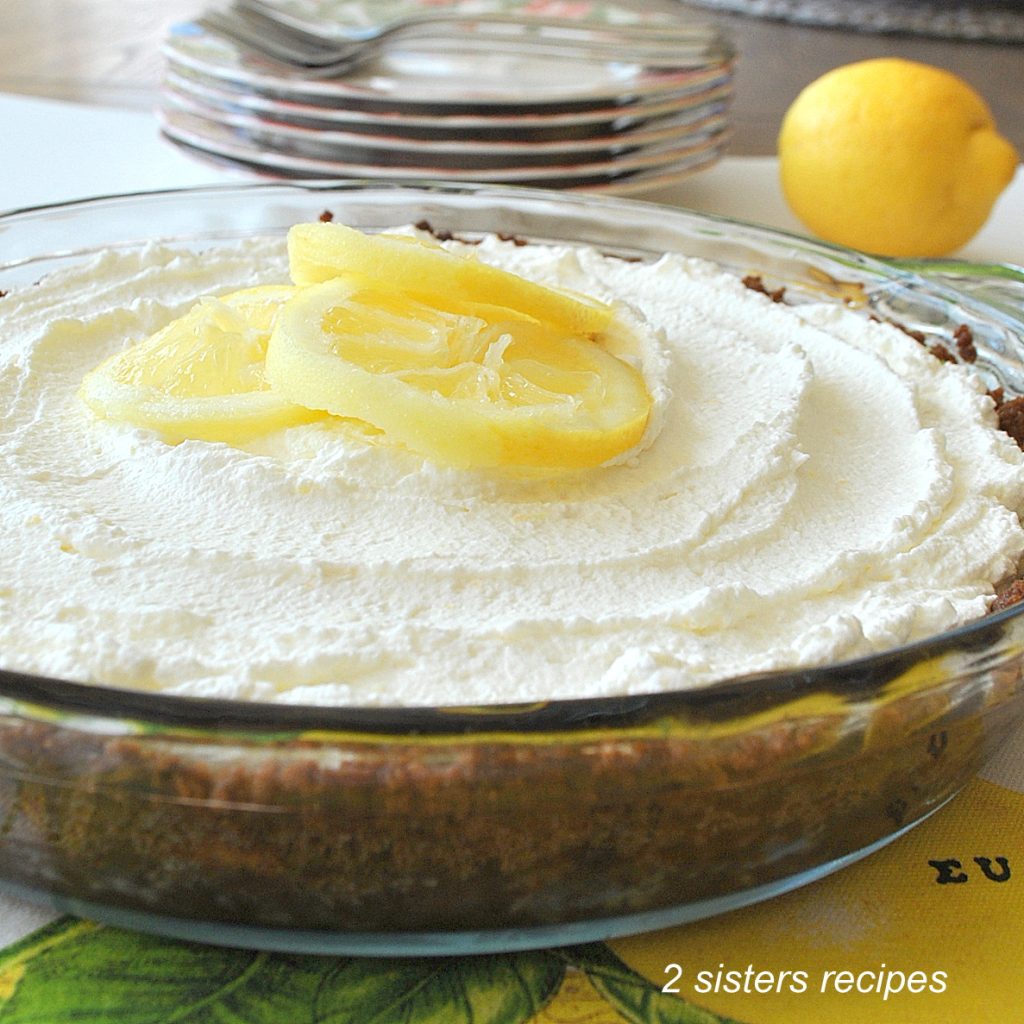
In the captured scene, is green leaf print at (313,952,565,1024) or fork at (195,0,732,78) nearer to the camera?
green leaf print at (313,952,565,1024)

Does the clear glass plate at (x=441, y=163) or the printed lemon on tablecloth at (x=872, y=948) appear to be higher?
the clear glass plate at (x=441, y=163)

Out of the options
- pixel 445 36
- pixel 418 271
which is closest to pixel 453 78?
pixel 445 36

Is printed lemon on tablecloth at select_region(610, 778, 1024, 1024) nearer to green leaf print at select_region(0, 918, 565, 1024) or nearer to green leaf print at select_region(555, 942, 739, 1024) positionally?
green leaf print at select_region(555, 942, 739, 1024)

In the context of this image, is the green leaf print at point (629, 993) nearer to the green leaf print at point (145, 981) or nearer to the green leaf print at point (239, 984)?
the green leaf print at point (239, 984)

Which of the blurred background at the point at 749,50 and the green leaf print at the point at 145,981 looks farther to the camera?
the blurred background at the point at 749,50

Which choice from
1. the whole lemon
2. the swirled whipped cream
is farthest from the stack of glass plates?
the swirled whipped cream

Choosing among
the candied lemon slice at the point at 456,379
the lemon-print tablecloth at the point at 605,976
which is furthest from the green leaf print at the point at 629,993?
the candied lemon slice at the point at 456,379
